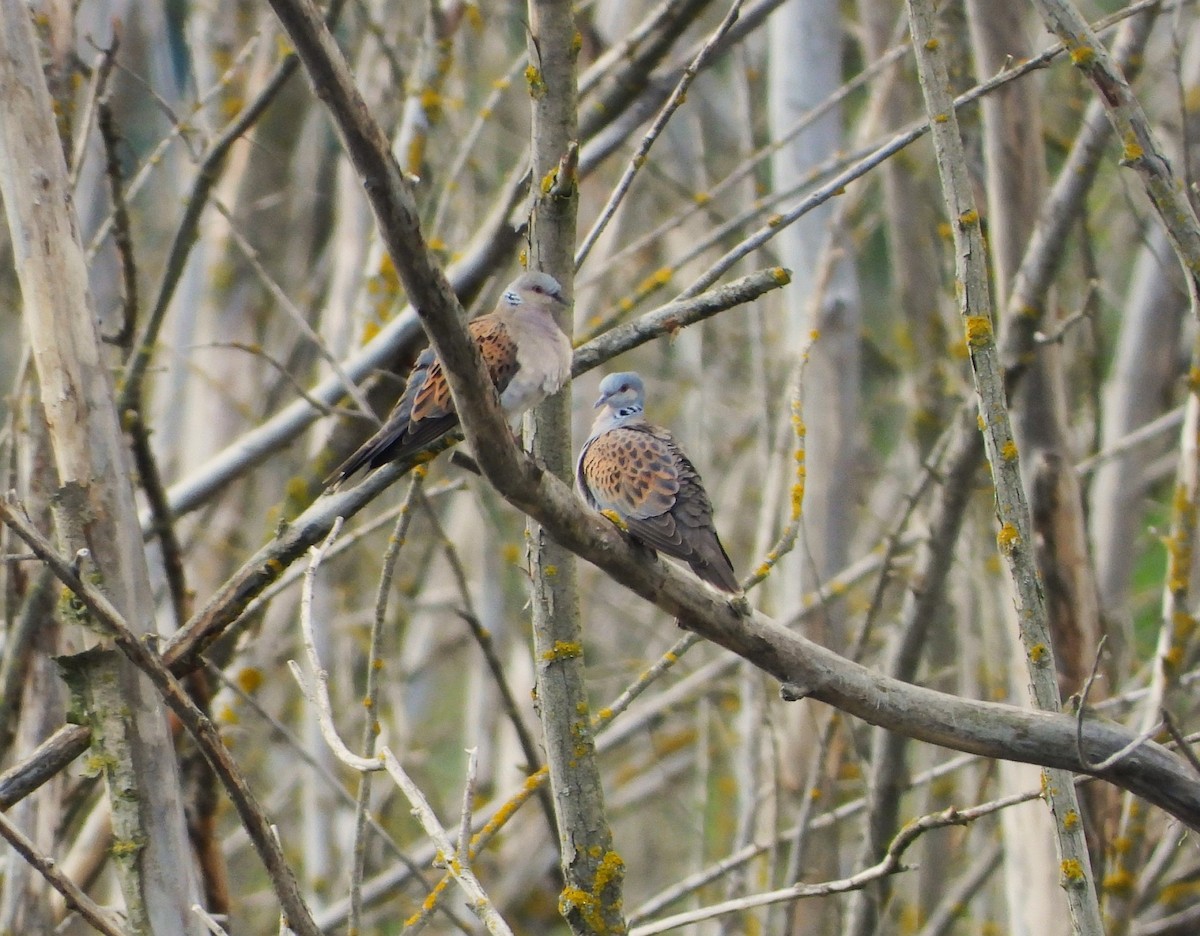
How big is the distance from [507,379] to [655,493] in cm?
50

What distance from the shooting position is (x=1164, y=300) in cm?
577

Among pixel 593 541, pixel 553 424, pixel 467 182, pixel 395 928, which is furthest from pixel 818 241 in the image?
pixel 395 928

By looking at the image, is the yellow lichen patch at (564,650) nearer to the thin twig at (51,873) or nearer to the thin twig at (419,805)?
the thin twig at (419,805)

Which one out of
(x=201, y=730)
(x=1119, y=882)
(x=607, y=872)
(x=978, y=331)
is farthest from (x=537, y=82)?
(x=1119, y=882)

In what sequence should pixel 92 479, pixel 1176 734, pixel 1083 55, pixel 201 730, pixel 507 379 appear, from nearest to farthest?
pixel 1176 734 < pixel 201 730 < pixel 1083 55 < pixel 92 479 < pixel 507 379

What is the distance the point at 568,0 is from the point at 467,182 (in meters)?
4.64

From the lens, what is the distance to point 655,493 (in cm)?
330

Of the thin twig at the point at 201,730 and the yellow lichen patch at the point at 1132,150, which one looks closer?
the thin twig at the point at 201,730

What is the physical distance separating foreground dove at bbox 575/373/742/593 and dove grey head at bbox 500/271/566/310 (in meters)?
0.45

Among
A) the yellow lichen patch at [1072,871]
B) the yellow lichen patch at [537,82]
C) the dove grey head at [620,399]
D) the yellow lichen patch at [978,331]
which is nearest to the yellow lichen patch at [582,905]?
the yellow lichen patch at [1072,871]

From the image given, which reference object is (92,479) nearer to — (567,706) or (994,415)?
(567,706)

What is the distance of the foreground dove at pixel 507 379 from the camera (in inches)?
107

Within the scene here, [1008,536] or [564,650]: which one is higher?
[1008,536]

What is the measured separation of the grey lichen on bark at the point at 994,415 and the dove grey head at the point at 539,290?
0.71 metres
